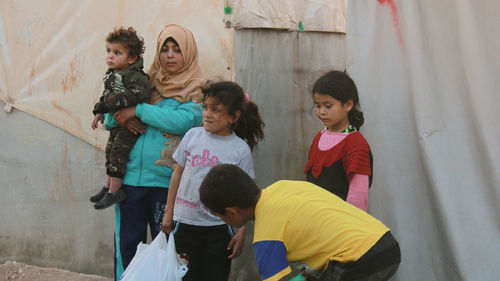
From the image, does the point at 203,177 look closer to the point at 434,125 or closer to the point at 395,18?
the point at 434,125

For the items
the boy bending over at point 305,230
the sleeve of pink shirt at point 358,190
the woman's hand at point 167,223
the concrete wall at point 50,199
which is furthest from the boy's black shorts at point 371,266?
the concrete wall at point 50,199

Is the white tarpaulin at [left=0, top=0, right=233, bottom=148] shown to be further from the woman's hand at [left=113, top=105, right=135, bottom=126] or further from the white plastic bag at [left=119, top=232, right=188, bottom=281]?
the white plastic bag at [left=119, top=232, right=188, bottom=281]

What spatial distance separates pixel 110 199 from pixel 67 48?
145 centimetres

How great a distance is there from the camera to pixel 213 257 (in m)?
2.43

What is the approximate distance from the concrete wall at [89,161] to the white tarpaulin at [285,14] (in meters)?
0.06

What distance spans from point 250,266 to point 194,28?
1622mm

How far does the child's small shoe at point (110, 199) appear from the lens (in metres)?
2.57

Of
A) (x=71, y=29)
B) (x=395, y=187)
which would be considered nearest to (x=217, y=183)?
(x=395, y=187)

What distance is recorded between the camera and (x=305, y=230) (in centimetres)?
173

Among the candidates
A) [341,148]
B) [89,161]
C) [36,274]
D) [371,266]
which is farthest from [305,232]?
[36,274]

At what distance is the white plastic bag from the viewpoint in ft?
7.23

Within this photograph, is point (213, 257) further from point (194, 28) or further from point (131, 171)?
point (194, 28)

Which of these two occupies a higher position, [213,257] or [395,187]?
[395,187]

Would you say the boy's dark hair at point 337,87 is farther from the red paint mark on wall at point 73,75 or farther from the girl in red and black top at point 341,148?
the red paint mark on wall at point 73,75
